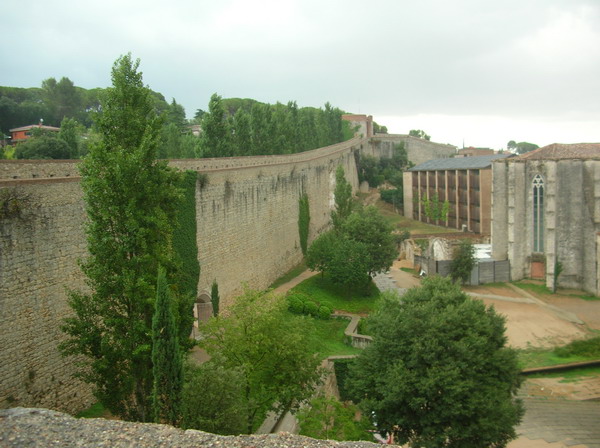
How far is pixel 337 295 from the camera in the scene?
31781 mm

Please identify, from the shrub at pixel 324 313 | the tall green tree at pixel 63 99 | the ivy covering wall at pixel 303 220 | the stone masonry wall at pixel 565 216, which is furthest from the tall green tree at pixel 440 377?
the tall green tree at pixel 63 99

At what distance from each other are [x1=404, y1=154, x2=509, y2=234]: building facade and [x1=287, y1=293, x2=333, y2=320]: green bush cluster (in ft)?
88.8

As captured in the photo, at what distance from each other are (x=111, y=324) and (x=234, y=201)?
13.5 metres

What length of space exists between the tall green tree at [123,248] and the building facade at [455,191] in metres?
41.4

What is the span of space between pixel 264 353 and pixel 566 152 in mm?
29752

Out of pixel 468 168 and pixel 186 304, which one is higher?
pixel 468 168

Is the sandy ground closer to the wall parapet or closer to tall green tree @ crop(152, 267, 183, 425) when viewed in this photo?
the wall parapet

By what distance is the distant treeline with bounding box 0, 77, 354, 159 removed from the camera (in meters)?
30.2

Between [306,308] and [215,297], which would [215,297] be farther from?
[306,308]

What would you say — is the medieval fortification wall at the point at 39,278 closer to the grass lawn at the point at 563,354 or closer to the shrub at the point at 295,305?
the shrub at the point at 295,305

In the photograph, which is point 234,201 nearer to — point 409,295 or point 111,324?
point 409,295

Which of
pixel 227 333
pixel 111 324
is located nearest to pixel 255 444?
pixel 111 324

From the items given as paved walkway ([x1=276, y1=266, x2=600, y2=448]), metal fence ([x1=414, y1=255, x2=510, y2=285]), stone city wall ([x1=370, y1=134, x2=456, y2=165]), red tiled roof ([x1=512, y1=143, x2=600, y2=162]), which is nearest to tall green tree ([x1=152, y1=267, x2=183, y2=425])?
paved walkway ([x1=276, y1=266, x2=600, y2=448])

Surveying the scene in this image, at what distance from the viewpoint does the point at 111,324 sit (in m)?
12.6
